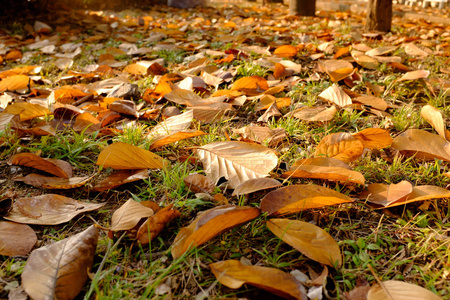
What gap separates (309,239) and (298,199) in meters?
0.12

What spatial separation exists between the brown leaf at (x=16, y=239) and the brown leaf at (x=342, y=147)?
964mm

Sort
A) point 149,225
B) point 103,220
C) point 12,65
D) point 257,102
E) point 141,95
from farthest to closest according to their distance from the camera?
1. point 12,65
2. point 141,95
3. point 257,102
4. point 103,220
5. point 149,225

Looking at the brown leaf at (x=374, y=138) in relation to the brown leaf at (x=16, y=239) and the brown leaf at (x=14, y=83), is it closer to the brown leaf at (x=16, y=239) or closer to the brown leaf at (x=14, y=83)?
the brown leaf at (x=16, y=239)

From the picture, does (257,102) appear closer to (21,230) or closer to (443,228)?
(443,228)

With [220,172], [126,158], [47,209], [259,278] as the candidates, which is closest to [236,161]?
[220,172]

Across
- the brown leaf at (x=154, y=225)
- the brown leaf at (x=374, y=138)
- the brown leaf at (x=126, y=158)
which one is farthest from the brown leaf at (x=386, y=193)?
the brown leaf at (x=126, y=158)

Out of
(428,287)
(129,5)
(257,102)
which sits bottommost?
(428,287)

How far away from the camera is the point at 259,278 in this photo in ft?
2.76

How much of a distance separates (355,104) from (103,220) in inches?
49.4

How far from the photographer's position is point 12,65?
2.99 meters

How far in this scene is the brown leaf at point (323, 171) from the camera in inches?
45.6

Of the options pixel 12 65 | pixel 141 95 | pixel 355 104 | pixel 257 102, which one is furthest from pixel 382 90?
pixel 12 65

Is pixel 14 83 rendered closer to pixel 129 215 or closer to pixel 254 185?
pixel 129 215

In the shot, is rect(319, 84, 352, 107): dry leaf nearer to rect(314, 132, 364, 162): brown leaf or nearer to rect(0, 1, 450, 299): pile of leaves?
rect(0, 1, 450, 299): pile of leaves
